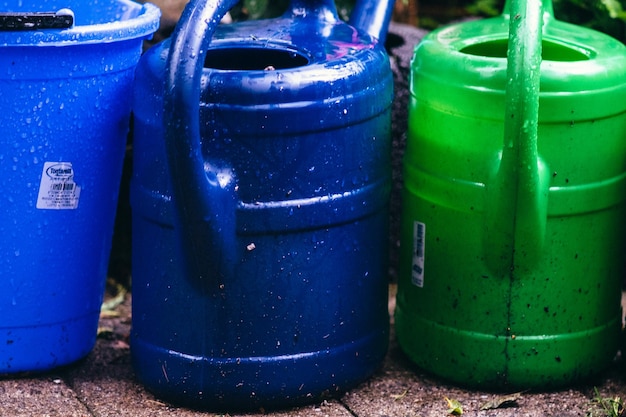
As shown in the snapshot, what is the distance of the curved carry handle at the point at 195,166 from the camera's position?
1.89 meters

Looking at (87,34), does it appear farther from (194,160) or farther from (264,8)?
(264,8)

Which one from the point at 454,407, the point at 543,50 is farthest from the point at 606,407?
the point at 543,50

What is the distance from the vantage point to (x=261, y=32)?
229 centimetres

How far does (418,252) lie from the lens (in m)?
2.39

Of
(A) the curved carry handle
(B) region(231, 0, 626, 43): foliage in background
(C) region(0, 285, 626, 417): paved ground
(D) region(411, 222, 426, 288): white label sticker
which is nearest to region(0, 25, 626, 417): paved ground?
(C) region(0, 285, 626, 417): paved ground

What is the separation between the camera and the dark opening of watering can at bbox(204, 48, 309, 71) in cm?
224

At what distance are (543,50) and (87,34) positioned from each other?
1000 millimetres

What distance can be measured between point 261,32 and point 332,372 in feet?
2.38

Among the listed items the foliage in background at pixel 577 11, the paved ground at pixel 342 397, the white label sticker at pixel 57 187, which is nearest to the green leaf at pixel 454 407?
the paved ground at pixel 342 397

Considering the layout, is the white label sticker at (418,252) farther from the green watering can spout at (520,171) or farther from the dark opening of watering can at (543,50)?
the dark opening of watering can at (543,50)

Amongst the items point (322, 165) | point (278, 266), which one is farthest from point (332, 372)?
point (322, 165)

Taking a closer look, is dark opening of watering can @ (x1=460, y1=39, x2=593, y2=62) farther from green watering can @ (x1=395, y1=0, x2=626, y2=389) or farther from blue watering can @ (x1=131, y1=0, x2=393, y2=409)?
blue watering can @ (x1=131, y1=0, x2=393, y2=409)

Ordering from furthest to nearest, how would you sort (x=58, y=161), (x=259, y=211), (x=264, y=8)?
Result: (x=264, y=8) < (x=58, y=161) < (x=259, y=211)

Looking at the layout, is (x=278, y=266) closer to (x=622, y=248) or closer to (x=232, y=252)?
(x=232, y=252)
